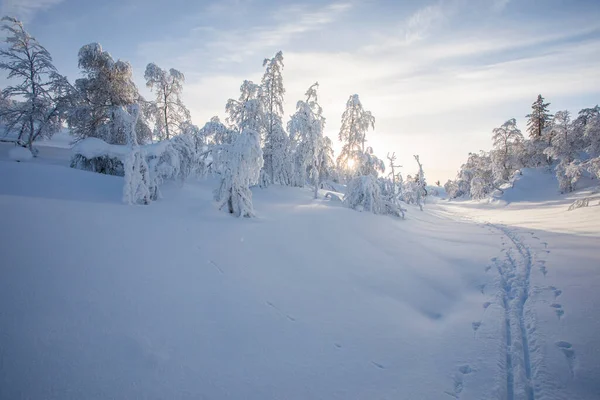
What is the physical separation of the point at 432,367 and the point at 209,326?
361 cm

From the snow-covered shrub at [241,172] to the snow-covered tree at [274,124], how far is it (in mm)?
8584

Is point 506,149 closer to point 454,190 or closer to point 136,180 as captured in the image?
point 454,190

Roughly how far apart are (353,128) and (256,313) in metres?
21.3

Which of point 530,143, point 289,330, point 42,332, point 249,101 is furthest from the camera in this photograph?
point 530,143

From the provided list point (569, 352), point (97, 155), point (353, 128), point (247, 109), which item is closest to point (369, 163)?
point (353, 128)

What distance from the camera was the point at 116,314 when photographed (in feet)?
12.1

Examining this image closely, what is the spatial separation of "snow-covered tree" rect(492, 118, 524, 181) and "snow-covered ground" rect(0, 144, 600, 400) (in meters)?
36.8

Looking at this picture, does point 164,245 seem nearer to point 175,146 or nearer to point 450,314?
point 450,314

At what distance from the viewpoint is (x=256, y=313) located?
4457 millimetres

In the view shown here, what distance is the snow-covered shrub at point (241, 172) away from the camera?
30.2 ft

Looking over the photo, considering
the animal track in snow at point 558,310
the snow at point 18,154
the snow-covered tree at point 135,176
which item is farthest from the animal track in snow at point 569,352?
the snow at point 18,154

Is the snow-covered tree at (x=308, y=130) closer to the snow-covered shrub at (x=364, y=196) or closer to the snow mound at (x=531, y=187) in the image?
the snow-covered shrub at (x=364, y=196)

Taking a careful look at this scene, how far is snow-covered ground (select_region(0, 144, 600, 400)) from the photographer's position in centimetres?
312

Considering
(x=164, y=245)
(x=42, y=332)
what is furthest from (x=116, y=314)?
(x=164, y=245)
